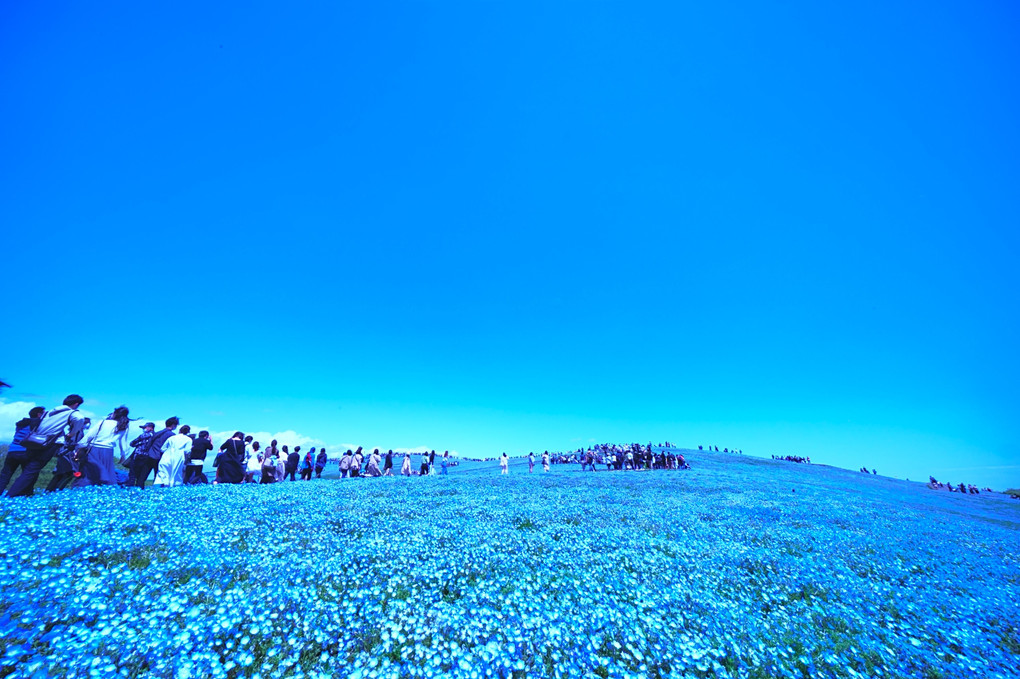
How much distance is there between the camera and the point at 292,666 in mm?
6184

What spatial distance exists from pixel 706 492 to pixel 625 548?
17338mm

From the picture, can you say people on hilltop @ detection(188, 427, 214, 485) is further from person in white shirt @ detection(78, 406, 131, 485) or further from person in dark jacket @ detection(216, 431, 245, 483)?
person in white shirt @ detection(78, 406, 131, 485)

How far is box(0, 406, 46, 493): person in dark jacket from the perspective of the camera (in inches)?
484

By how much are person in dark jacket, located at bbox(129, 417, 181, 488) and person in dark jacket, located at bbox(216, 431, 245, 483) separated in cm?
379

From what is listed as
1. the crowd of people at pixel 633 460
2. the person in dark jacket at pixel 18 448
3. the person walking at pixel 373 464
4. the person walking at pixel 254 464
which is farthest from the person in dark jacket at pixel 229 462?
the crowd of people at pixel 633 460

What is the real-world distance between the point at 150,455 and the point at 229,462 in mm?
4673

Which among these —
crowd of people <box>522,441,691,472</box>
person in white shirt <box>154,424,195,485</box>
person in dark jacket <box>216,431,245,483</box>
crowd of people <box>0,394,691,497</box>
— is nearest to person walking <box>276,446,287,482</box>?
crowd of people <box>0,394,691,497</box>

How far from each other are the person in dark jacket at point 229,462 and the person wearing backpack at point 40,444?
8.46 meters

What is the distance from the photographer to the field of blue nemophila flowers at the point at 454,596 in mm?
6359

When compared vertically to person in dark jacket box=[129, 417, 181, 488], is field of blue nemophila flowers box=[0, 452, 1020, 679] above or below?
below

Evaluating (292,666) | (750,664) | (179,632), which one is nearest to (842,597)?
(750,664)

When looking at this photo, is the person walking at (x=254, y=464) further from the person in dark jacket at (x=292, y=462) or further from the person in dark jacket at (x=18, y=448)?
the person in dark jacket at (x=18, y=448)

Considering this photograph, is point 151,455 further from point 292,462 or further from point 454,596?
point 454,596

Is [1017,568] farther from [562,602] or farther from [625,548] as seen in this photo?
[562,602]
